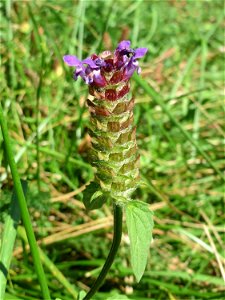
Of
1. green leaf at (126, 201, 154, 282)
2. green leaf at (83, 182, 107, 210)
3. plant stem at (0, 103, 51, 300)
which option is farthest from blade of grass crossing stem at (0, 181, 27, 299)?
green leaf at (126, 201, 154, 282)

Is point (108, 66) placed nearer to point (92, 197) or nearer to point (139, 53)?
point (139, 53)

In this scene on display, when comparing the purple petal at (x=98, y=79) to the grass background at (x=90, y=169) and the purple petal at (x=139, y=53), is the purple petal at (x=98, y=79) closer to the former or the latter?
the purple petal at (x=139, y=53)

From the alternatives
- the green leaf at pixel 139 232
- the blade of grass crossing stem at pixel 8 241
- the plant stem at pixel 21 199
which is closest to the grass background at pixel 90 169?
the blade of grass crossing stem at pixel 8 241

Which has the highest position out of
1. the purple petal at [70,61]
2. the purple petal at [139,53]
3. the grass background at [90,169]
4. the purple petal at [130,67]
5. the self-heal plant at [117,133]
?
the purple petal at [139,53]

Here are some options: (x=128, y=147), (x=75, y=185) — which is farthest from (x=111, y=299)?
(x=75, y=185)

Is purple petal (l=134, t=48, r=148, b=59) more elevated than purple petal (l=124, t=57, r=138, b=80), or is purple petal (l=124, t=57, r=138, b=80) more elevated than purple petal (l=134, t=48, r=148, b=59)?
purple petal (l=134, t=48, r=148, b=59)

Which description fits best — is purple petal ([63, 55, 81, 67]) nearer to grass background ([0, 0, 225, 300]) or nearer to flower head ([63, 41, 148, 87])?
flower head ([63, 41, 148, 87])

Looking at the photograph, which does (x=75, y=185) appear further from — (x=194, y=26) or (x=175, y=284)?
(x=194, y=26)
